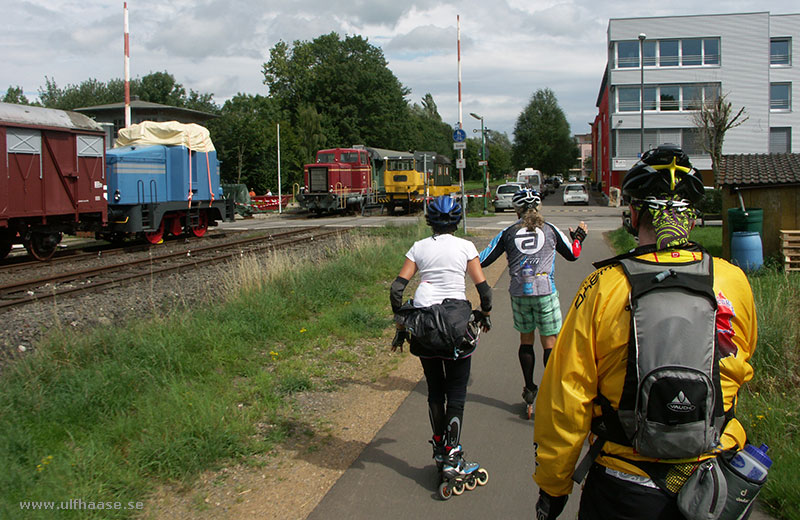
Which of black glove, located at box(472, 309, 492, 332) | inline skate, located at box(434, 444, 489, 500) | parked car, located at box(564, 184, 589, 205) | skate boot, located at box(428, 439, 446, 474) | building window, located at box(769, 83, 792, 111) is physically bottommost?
inline skate, located at box(434, 444, 489, 500)

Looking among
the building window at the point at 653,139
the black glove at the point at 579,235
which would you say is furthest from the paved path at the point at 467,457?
the building window at the point at 653,139

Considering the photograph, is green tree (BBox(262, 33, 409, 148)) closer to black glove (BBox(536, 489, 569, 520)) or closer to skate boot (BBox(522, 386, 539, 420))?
Result: skate boot (BBox(522, 386, 539, 420))

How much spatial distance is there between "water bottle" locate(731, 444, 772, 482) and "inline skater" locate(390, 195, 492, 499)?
210 centimetres

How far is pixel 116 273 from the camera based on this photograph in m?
13.8

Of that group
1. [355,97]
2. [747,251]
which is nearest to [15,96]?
Answer: [355,97]

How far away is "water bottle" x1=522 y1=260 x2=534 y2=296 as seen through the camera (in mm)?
5574

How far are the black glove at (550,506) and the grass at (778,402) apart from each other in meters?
2.04

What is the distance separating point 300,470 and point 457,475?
1.11 m

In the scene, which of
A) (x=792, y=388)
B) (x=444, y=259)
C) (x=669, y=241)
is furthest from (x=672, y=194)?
(x=792, y=388)

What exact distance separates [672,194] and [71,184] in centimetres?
1646

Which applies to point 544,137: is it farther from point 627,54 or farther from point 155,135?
point 155,135

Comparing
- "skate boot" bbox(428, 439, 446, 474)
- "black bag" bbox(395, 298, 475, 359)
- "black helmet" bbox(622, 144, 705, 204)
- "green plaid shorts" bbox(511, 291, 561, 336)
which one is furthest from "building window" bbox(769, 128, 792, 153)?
"black helmet" bbox(622, 144, 705, 204)

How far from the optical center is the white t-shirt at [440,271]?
14.2ft

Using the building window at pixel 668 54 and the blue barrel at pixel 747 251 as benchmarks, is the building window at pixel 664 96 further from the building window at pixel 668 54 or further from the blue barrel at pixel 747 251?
the blue barrel at pixel 747 251
